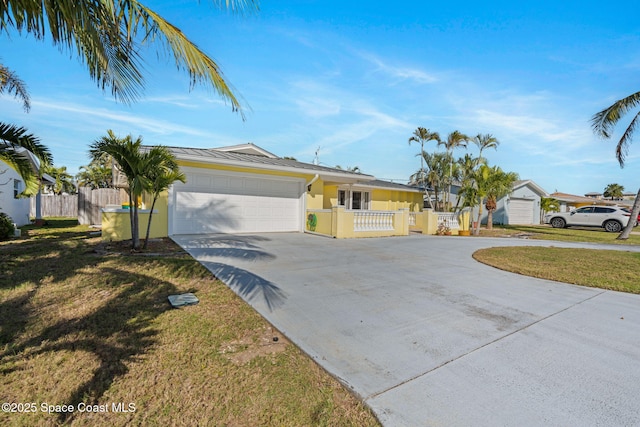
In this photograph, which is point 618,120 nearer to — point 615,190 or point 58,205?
point 58,205

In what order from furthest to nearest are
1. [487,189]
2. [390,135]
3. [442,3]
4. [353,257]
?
[390,135] < [487,189] < [442,3] < [353,257]

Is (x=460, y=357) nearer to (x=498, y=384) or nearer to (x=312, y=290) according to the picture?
(x=498, y=384)

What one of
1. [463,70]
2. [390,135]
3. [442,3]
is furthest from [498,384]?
[390,135]

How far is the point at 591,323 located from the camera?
3.57 metres

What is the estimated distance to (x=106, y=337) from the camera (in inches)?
119

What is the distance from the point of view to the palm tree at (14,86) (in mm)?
8312

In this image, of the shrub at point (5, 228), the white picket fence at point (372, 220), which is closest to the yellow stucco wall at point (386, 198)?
the white picket fence at point (372, 220)

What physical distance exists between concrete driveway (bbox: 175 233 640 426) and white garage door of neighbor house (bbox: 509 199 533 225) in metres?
23.4

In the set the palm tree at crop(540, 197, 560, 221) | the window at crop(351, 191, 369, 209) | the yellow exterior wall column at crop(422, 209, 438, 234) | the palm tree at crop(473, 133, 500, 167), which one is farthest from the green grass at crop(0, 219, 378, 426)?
the palm tree at crop(540, 197, 560, 221)

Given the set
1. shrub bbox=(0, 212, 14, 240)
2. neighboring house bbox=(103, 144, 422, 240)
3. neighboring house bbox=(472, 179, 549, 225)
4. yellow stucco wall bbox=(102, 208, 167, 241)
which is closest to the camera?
yellow stucco wall bbox=(102, 208, 167, 241)

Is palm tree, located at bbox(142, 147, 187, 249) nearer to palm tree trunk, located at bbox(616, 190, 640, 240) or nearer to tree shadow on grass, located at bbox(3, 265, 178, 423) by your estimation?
tree shadow on grass, located at bbox(3, 265, 178, 423)

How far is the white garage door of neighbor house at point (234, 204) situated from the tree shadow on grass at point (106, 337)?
641cm

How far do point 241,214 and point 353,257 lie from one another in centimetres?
580

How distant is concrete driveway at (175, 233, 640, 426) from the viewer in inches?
81.4
